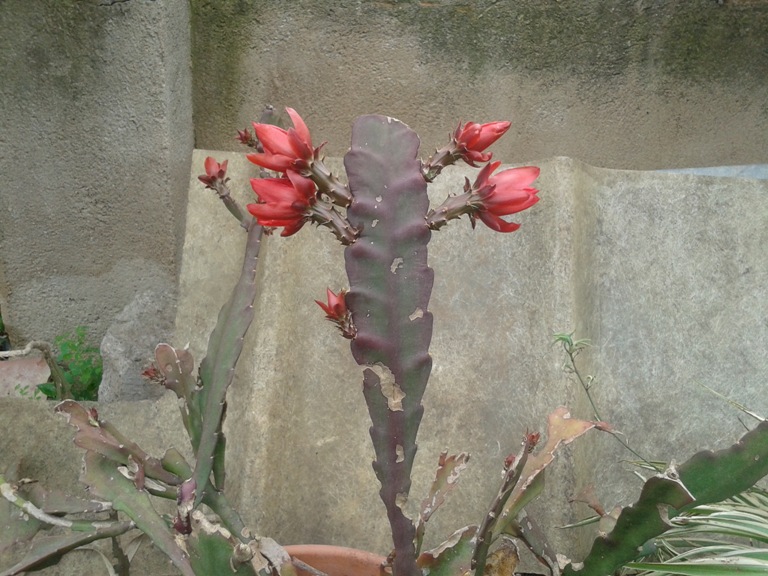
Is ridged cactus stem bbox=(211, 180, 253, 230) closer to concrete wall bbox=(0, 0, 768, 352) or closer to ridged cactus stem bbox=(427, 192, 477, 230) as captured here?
ridged cactus stem bbox=(427, 192, 477, 230)

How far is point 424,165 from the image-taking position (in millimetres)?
795

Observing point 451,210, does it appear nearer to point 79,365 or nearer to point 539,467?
point 539,467

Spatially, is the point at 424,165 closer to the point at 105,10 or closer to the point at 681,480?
the point at 681,480

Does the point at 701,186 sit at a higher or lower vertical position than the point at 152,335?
higher

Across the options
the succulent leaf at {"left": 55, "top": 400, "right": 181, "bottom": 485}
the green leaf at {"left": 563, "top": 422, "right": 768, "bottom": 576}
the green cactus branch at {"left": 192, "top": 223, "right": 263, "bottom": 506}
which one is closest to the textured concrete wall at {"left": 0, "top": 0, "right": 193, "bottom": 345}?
the green cactus branch at {"left": 192, "top": 223, "right": 263, "bottom": 506}

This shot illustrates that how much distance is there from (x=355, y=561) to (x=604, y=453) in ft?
1.79

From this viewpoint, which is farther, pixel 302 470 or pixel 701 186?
pixel 701 186

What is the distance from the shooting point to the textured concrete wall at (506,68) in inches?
74.4

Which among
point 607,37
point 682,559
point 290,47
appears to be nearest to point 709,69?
point 607,37

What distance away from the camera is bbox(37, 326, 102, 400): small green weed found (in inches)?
74.8

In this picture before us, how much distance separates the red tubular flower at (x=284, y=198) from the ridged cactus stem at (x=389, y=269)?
49mm

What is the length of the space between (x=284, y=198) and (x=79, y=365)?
4.70ft

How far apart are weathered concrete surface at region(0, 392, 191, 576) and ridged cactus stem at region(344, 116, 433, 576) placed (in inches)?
29.4

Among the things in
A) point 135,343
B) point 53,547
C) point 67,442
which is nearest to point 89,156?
point 135,343
